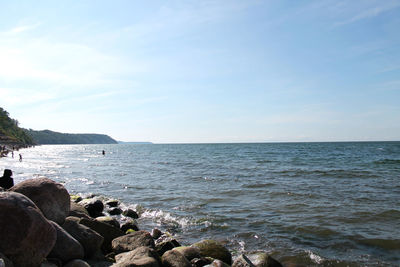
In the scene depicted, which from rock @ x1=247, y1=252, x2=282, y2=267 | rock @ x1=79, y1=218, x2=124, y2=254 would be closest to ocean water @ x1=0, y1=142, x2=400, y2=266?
rock @ x1=247, y1=252, x2=282, y2=267

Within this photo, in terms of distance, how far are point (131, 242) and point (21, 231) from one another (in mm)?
3009

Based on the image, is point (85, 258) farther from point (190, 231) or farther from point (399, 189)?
point (399, 189)

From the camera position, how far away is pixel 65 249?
5738 millimetres

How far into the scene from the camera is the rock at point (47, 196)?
659 cm

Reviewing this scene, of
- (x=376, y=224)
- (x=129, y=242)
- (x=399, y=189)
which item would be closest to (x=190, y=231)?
(x=129, y=242)

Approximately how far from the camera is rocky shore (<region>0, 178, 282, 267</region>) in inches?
182

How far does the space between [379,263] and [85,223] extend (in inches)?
314

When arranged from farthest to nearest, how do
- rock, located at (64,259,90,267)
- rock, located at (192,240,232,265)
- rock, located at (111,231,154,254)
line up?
1. rock, located at (192,240,232,265)
2. rock, located at (111,231,154,254)
3. rock, located at (64,259,90,267)

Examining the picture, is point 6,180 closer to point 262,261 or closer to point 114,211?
point 114,211

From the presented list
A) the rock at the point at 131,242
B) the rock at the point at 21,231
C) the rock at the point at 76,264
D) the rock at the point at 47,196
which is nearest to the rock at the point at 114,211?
the rock at the point at 131,242

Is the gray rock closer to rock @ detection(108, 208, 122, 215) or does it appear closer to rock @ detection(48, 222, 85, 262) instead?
rock @ detection(48, 222, 85, 262)

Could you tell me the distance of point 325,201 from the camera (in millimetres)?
14031

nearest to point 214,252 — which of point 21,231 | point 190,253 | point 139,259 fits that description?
point 190,253

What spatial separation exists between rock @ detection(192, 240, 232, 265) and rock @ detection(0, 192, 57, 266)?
13.1 feet
